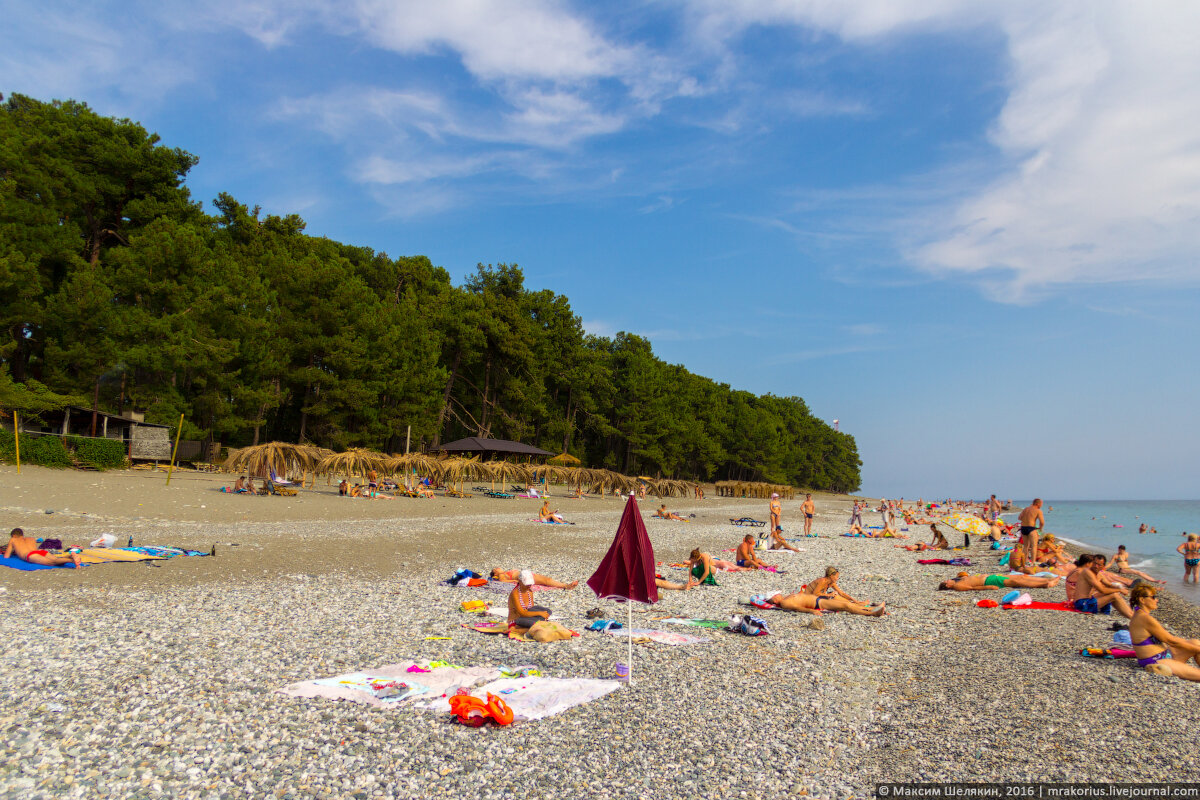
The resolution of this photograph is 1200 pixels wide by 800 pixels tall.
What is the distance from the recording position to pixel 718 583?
37.6ft

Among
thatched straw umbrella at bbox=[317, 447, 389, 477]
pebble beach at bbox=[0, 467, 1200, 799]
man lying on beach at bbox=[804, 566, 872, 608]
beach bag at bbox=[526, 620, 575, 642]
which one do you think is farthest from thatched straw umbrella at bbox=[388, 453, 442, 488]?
beach bag at bbox=[526, 620, 575, 642]

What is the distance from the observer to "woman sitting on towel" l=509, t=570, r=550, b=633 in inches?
280

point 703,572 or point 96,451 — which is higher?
point 96,451

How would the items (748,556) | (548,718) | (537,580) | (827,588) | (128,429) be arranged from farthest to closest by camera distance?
1. (128,429)
2. (748,556)
3. (537,580)
4. (827,588)
5. (548,718)

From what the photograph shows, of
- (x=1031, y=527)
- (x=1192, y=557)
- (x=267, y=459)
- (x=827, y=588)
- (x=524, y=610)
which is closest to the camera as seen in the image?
(x=524, y=610)

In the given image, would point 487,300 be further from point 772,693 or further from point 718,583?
point 772,693

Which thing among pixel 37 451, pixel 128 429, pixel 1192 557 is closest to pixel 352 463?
pixel 37 451

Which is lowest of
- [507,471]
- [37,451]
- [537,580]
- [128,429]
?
[537,580]

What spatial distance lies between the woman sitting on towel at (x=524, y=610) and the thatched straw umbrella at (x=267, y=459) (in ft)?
59.2

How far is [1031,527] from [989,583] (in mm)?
3889

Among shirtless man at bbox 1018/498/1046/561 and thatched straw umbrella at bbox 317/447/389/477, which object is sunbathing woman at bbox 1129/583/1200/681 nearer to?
shirtless man at bbox 1018/498/1046/561

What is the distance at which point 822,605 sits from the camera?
9.05 meters

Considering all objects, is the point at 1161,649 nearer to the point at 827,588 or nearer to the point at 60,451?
the point at 827,588

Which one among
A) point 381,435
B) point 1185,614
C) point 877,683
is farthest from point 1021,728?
point 381,435
